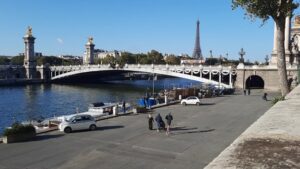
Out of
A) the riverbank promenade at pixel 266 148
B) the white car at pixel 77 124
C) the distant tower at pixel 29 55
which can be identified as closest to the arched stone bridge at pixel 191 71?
the distant tower at pixel 29 55

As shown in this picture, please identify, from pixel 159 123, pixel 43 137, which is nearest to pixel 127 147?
pixel 159 123

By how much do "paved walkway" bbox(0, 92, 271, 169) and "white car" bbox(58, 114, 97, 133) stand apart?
42 centimetres

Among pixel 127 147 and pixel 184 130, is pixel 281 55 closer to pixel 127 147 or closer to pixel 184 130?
pixel 184 130

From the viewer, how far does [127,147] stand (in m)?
18.8

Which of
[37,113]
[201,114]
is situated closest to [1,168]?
[201,114]

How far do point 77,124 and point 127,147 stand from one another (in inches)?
219

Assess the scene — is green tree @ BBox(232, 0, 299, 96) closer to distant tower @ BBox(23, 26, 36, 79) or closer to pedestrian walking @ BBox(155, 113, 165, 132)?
pedestrian walking @ BBox(155, 113, 165, 132)

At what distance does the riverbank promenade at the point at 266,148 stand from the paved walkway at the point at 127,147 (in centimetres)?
761

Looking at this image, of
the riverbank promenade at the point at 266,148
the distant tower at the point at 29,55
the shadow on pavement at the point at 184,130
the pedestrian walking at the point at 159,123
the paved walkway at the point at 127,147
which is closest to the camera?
the riverbank promenade at the point at 266,148

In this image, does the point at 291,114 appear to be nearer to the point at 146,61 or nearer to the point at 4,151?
the point at 4,151

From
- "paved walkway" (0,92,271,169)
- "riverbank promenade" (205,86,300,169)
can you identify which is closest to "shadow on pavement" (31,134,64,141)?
"paved walkway" (0,92,271,169)

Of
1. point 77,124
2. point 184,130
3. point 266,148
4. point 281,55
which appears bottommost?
point 184,130

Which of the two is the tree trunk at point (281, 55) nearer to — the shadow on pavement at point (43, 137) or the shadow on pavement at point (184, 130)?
the shadow on pavement at point (184, 130)

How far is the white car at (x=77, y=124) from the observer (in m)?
22.9
